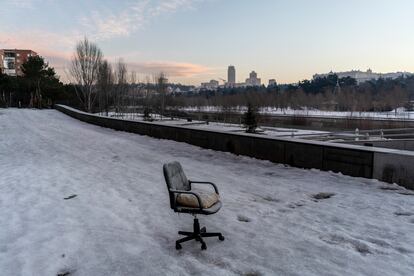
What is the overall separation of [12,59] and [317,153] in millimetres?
120642

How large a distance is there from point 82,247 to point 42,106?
6025 cm

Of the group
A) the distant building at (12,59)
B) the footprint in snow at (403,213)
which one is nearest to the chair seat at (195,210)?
the footprint in snow at (403,213)

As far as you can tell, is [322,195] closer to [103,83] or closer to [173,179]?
[173,179]

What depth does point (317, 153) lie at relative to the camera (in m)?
9.30

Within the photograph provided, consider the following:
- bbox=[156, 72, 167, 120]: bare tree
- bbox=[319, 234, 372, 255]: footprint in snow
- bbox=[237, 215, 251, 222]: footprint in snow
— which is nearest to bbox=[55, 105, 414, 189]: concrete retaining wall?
bbox=[319, 234, 372, 255]: footprint in snow

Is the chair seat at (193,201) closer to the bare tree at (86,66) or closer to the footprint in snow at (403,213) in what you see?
the footprint in snow at (403,213)

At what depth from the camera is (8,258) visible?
4.28 m

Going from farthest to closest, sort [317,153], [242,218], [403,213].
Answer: [317,153], [403,213], [242,218]

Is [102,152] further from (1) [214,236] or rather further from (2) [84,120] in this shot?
(2) [84,120]

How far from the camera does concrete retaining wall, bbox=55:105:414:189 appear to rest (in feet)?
25.1

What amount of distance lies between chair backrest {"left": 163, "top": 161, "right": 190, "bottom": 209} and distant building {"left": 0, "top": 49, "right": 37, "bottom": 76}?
359 feet

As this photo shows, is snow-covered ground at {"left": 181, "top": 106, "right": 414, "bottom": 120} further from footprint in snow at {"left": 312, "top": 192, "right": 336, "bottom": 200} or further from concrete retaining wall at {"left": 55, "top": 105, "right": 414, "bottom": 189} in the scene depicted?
footprint in snow at {"left": 312, "top": 192, "right": 336, "bottom": 200}

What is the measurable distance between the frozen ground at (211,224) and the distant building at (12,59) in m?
106

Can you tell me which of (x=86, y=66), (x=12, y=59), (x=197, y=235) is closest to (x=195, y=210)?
(x=197, y=235)
